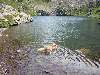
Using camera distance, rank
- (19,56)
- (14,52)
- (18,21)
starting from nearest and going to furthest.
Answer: (19,56), (14,52), (18,21)

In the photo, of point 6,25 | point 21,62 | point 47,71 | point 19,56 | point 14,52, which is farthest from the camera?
point 6,25

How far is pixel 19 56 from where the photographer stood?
59.0 metres

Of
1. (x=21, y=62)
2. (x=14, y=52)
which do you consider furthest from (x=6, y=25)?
(x=21, y=62)

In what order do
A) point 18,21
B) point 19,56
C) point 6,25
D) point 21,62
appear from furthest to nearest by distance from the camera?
point 18,21 < point 6,25 < point 19,56 < point 21,62

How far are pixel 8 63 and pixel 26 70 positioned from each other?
700 centimetres

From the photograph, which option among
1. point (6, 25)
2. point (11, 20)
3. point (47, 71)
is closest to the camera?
point (47, 71)

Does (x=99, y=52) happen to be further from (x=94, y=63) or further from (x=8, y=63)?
(x=8, y=63)

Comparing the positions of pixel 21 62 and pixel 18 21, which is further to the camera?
pixel 18 21

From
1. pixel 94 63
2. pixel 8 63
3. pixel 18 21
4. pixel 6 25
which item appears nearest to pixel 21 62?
pixel 8 63

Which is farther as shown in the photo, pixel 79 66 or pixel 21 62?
pixel 21 62

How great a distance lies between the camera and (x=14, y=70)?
46406 millimetres

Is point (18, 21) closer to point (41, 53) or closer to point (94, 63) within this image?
point (41, 53)

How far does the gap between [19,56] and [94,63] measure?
17.8m

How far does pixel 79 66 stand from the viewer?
163 ft
